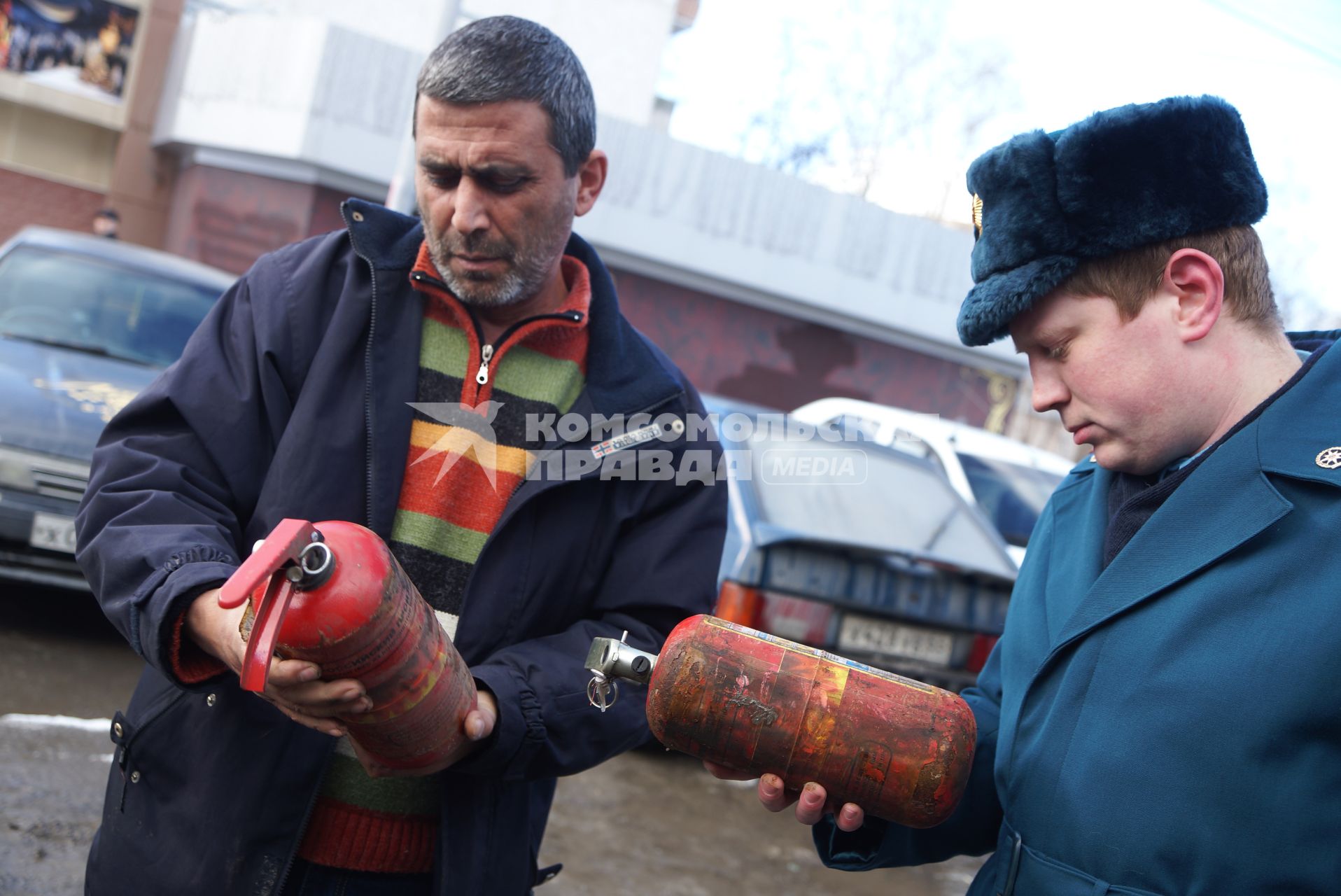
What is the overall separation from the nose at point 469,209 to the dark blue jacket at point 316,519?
0.38 feet

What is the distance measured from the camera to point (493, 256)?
2174 mm

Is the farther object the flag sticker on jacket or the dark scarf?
the flag sticker on jacket

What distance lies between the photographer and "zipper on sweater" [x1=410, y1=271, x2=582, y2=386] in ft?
7.09

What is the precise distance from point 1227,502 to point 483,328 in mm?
1340

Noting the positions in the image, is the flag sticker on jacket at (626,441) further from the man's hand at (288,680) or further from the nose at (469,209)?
the man's hand at (288,680)

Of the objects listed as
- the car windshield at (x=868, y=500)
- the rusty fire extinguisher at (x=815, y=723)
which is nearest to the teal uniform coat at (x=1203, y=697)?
the rusty fire extinguisher at (x=815, y=723)

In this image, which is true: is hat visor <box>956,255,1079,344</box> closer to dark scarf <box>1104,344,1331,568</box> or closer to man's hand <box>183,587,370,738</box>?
dark scarf <box>1104,344,1331,568</box>

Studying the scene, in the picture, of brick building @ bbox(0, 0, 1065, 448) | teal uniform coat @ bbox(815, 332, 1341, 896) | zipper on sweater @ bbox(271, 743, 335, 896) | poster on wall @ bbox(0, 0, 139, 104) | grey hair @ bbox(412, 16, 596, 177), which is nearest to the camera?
teal uniform coat @ bbox(815, 332, 1341, 896)

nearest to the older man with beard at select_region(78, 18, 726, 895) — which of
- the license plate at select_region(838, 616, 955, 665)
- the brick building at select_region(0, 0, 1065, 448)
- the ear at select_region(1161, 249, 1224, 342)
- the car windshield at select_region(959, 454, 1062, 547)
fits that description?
the ear at select_region(1161, 249, 1224, 342)

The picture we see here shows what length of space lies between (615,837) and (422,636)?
3.07 metres

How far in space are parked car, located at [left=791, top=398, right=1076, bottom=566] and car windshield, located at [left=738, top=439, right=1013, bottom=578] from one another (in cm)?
74

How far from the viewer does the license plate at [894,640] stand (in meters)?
4.83

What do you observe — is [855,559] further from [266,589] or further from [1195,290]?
[266,589]

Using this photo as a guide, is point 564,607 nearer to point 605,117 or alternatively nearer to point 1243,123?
point 1243,123
